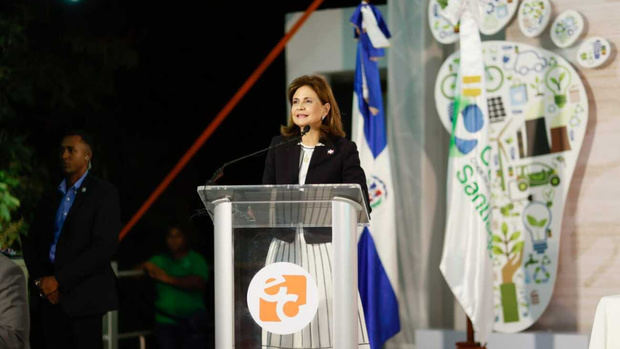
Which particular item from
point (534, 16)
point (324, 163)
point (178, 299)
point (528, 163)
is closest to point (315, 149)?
point (324, 163)

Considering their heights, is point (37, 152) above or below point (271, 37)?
below

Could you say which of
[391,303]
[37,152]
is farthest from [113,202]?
[37,152]

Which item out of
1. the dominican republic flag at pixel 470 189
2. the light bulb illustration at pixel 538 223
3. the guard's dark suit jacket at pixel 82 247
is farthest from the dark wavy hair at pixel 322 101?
the light bulb illustration at pixel 538 223

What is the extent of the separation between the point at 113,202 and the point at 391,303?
1566 millimetres

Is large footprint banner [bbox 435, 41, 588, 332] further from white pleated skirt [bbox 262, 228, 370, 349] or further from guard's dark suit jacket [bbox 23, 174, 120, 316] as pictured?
white pleated skirt [bbox 262, 228, 370, 349]

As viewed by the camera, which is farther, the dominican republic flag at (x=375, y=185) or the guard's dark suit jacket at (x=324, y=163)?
the dominican republic flag at (x=375, y=185)

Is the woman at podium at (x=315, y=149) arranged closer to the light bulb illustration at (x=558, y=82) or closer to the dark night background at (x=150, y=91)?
the light bulb illustration at (x=558, y=82)

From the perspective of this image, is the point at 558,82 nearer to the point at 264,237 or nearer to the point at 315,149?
the point at 315,149

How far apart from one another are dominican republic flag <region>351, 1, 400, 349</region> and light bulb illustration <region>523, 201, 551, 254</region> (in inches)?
27.3

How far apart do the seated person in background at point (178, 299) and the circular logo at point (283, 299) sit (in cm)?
327

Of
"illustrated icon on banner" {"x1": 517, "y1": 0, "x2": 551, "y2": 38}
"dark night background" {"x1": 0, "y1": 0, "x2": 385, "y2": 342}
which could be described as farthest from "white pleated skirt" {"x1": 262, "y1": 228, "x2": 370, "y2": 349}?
"dark night background" {"x1": 0, "y1": 0, "x2": 385, "y2": 342}

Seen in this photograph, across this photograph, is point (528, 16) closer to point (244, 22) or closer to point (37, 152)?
point (244, 22)

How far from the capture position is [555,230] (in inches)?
196

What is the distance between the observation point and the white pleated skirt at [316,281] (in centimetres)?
260
